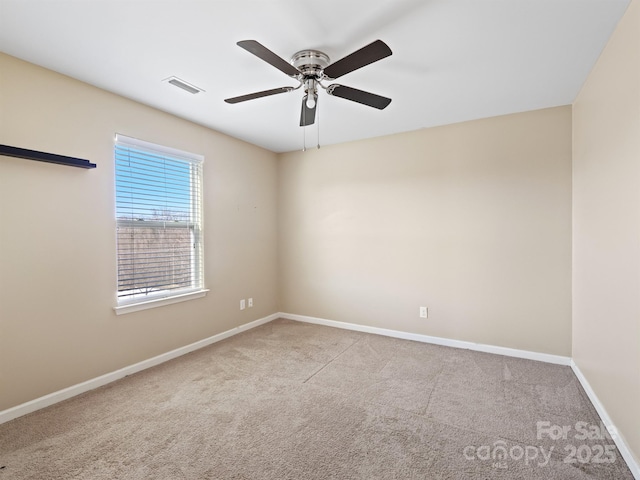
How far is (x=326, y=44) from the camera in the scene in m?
2.02

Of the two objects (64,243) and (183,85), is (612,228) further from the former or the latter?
(64,243)

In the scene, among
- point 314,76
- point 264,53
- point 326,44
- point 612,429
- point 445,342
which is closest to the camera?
point 264,53

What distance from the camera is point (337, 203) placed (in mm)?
4227

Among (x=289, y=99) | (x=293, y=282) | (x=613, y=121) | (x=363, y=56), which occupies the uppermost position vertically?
(x=289, y=99)

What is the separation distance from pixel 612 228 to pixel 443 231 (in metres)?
1.64

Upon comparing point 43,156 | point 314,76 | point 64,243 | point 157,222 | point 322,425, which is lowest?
point 322,425

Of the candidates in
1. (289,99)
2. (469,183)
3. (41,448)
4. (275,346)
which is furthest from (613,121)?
(41,448)

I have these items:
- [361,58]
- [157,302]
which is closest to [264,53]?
[361,58]

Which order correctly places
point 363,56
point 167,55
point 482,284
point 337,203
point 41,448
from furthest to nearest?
point 337,203 → point 482,284 → point 167,55 → point 41,448 → point 363,56

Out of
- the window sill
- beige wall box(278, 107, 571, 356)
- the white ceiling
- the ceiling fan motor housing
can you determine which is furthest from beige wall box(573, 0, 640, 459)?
the window sill

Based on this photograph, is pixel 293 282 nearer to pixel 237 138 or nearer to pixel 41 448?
pixel 237 138

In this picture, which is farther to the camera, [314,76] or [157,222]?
[157,222]

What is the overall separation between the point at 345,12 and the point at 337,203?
262 centimetres

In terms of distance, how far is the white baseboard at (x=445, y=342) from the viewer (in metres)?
3.02
